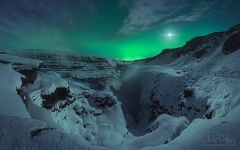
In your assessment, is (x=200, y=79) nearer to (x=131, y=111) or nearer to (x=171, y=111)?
(x=171, y=111)

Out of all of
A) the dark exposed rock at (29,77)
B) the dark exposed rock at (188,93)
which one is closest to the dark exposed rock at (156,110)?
the dark exposed rock at (188,93)

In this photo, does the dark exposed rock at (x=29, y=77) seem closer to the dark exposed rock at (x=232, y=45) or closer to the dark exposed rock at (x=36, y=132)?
the dark exposed rock at (x=36, y=132)

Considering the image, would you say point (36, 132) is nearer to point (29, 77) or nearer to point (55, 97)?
point (29, 77)

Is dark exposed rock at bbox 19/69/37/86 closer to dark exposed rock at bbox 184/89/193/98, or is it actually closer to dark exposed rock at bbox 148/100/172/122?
dark exposed rock at bbox 148/100/172/122

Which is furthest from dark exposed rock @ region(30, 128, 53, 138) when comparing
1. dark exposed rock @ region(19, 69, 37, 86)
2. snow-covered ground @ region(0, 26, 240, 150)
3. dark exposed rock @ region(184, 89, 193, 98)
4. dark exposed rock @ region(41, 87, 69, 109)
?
dark exposed rock @ region(184, 89, 193, 98)

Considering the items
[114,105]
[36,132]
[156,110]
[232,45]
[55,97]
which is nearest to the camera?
[36,132]

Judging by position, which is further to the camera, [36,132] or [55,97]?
[55,97]

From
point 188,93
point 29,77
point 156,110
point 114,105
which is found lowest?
point 156,110

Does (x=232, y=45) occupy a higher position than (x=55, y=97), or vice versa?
(x=232, y=45)

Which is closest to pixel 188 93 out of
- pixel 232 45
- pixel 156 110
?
pixel 156 110
